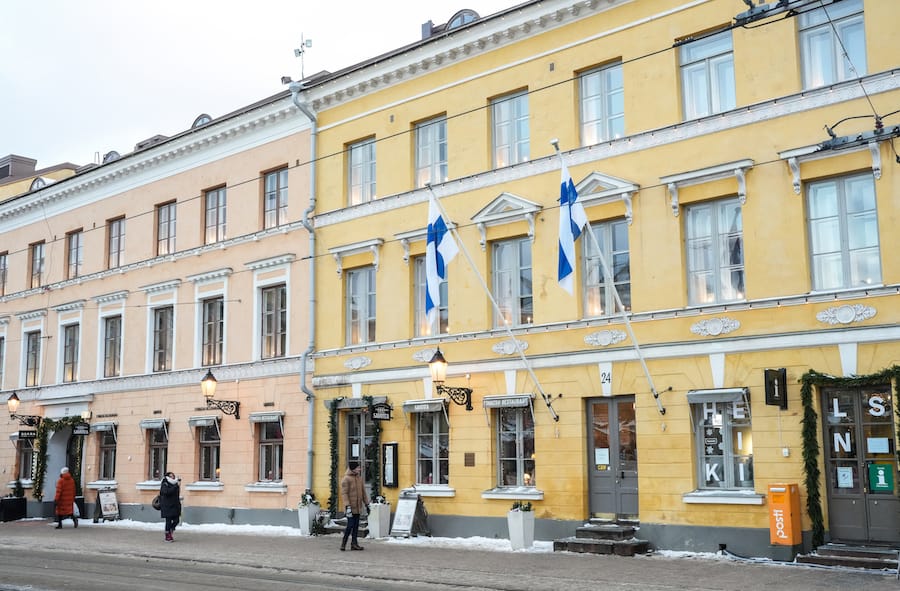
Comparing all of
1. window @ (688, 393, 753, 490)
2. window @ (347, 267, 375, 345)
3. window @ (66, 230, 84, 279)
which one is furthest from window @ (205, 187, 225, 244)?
window @ (688, 393, 753, 490)

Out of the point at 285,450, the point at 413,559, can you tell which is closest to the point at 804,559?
the point at 413,559

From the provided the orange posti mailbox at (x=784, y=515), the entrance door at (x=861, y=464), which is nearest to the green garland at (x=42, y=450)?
the orange posti mailbox at (x=784, y=515)

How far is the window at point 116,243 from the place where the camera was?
32312 millimetres

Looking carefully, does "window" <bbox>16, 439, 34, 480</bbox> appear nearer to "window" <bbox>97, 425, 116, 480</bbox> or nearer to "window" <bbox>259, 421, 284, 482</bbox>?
"window" <bbox>97, 425, 116, 480</bbox>

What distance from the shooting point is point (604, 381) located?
19.6m

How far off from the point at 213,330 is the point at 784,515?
17640 millimetres

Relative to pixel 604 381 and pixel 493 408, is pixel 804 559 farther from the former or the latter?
pixel 493 408

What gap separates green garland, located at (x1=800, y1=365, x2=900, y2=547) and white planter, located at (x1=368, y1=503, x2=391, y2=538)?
949 centimetres

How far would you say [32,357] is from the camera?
35906 mm

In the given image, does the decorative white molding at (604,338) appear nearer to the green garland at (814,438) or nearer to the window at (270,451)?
the green garland at (814,438)

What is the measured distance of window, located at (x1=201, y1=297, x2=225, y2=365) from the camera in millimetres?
28391

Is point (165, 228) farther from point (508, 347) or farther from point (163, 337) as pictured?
point (508, 347)

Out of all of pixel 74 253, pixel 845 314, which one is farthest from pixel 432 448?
pixel 74 253

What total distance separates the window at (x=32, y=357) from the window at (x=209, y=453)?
33.4 ft
